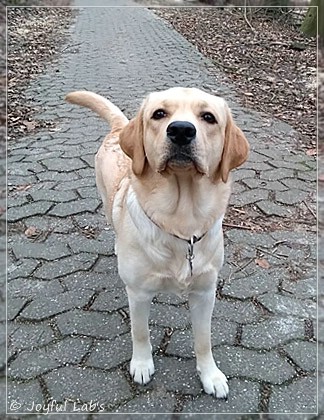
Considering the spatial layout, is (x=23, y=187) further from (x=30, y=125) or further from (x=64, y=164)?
(x=30, y=125)

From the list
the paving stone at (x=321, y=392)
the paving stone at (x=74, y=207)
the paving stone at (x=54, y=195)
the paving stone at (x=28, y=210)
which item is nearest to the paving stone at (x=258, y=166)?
the paving stone at (x=74, y=207)

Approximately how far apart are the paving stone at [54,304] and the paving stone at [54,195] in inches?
50.8

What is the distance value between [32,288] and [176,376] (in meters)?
1.17

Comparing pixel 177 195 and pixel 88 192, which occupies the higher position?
pixel 177 195

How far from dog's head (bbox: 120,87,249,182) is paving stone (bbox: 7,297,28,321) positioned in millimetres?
1365

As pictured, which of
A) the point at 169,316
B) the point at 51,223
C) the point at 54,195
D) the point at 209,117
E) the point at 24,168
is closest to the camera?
the point at 209,117

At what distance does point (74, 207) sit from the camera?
4062 millimetres

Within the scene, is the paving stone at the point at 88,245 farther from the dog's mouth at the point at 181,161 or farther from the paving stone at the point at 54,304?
the dog's mouth at the point at 181,161

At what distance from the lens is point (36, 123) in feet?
19.5

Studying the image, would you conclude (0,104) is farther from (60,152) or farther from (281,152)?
(281,152)

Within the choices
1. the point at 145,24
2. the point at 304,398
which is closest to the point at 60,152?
the point at 304,398

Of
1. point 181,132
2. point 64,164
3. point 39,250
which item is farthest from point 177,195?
point 64,164

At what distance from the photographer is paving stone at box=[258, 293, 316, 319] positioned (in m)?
2.96

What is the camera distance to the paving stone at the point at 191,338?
8.76 feet
